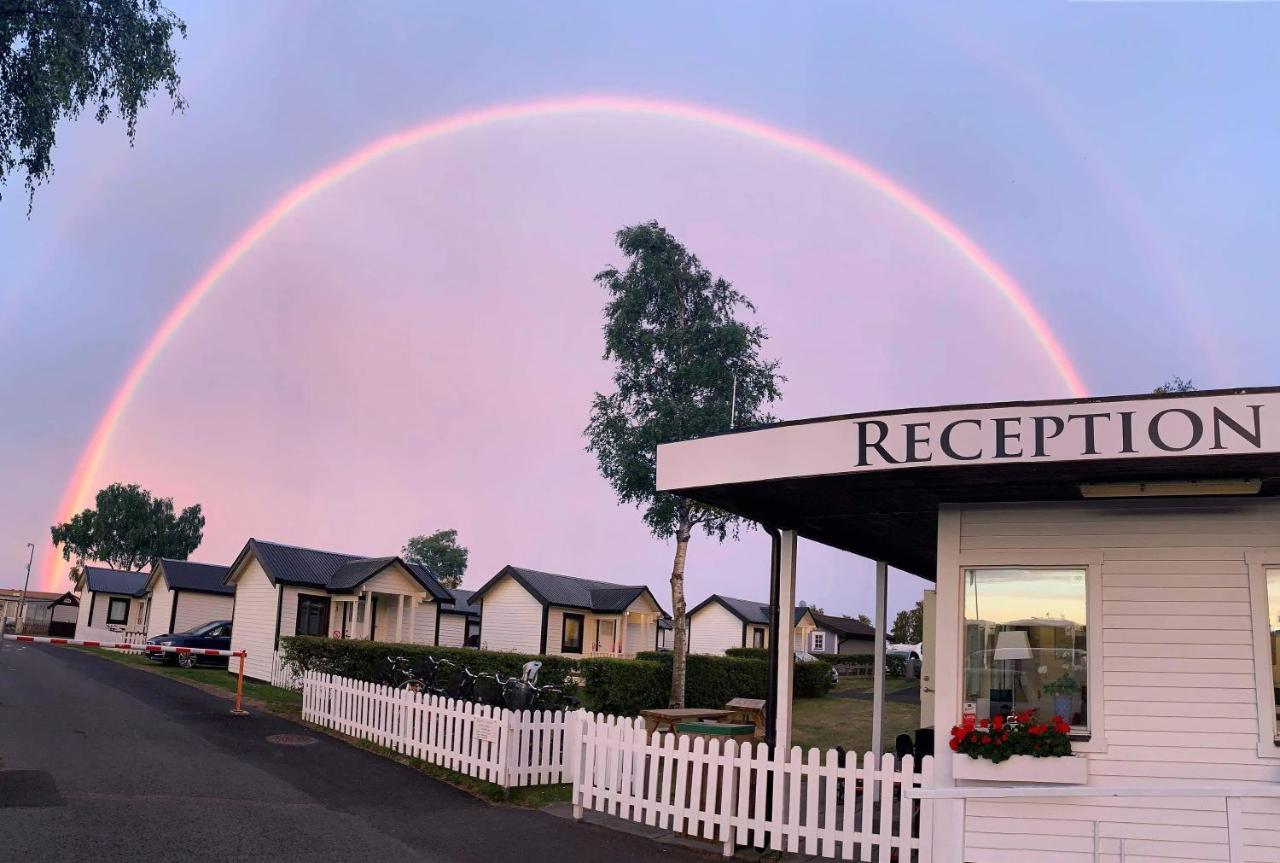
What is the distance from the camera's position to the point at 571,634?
4250 cm

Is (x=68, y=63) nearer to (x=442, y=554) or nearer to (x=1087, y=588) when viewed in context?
(x=1087, y=588)

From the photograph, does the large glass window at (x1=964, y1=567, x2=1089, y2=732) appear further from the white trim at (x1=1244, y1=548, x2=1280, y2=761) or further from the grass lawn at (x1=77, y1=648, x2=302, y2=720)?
the grass lawn at (x1=77, y1=648, x2=302, y2=720)

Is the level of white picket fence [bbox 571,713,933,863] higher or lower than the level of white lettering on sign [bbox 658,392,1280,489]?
lower

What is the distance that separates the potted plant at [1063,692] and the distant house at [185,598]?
38180mm

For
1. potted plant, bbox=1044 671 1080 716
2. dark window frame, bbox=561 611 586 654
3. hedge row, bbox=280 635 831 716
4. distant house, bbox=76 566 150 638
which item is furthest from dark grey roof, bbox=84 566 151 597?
potted plant, bbox=1044 671 1080 716

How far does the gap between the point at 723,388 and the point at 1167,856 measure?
2207 centimetres

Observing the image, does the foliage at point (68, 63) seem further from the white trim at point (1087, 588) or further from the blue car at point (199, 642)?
the blue car at point (199, 642)

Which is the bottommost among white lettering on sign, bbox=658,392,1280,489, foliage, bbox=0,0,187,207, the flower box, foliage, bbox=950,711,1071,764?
the flower box

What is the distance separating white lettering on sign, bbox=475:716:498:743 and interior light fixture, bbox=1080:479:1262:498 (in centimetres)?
722

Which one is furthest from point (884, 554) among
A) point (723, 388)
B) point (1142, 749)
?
point (723, 388)

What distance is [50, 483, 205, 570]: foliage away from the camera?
290ft

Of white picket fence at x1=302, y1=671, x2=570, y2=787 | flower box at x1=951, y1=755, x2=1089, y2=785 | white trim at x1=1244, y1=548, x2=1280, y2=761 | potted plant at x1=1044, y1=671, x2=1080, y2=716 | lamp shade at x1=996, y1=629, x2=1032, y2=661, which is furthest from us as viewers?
white picket fence at x1=302, y1=671, x2=570, y2=787

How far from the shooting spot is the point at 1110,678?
7.84 m

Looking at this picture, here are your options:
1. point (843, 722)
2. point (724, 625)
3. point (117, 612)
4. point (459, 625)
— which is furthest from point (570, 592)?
point (117, 612)
